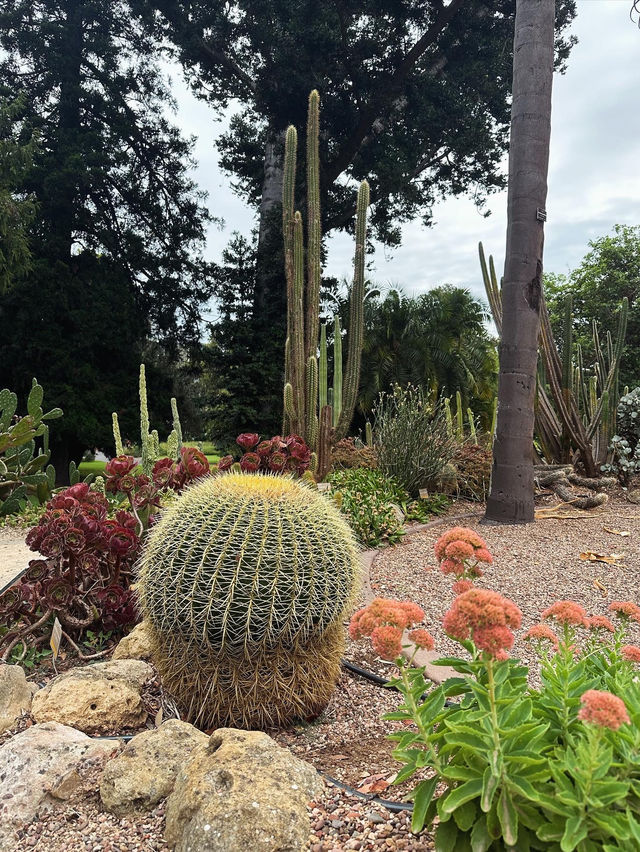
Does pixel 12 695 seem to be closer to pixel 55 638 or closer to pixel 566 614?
pixel 55 638

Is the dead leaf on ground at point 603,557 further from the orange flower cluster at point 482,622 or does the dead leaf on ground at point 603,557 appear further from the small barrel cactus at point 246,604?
the orange flower cluster at point 482,622

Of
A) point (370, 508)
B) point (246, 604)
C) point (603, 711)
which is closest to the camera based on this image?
point (603, 711)

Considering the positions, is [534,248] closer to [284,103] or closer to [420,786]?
[420,786]

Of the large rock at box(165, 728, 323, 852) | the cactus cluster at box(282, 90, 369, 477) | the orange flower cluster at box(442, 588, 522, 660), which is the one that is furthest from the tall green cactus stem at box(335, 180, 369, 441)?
the orange flower cluster at box(442, 588, 522, 660)

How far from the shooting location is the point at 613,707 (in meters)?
1.16

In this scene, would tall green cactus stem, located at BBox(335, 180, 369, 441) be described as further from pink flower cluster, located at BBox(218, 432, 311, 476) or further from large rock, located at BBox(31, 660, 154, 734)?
large rock, located at BBox(31, 660, 154, 734)

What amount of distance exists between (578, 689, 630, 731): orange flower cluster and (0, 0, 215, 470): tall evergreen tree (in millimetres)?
14605

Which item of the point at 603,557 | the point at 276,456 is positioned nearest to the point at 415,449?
the point at 603,557

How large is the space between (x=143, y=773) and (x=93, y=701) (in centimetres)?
64

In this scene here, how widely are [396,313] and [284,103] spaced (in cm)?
791

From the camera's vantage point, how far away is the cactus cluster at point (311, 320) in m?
7.40

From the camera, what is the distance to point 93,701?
8.07ft

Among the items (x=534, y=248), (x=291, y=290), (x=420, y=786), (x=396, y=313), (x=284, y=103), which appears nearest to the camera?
(x=420, y=786)

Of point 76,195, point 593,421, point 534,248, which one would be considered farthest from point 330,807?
point 76,195
